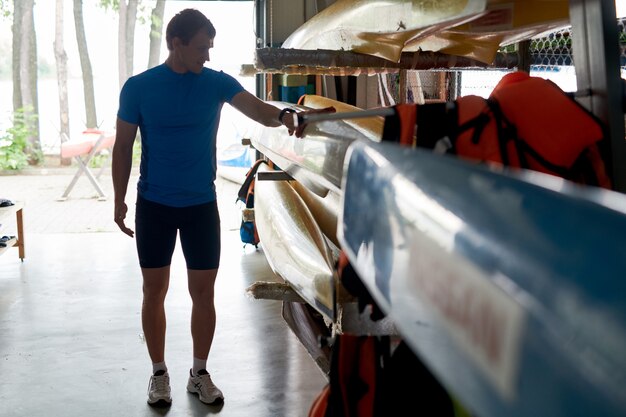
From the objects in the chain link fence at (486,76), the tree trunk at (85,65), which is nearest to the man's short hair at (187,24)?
the chain link fence at (486,76)

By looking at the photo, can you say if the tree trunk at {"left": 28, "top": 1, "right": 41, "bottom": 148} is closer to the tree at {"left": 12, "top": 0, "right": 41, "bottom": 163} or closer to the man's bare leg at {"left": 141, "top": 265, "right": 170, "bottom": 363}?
the tree at {"left": 12, "top": 0, "right": 41, "bottom": 163}

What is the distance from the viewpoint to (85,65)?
39.6ft

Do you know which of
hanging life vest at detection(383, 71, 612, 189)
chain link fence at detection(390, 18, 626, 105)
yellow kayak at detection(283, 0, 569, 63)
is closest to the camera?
hanging life vest at detection(383, 71, 612, 189)

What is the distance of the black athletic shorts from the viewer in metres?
3.11

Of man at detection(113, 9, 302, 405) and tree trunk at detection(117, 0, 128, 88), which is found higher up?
tree trunk at detection(117, 0, 128, 88)

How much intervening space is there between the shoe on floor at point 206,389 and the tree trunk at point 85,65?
9.45 meters

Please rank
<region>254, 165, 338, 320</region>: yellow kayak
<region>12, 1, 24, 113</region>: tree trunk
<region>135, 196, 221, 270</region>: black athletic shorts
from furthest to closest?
<region>12, 1, 24, 113</region>: tree trunk < <region>135, 196, 221, 270</region>: black athletic shorts < <region>254, 165, 338, 320</region>: yellow kayak

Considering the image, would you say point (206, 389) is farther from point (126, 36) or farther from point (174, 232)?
Result: point (126, 36)

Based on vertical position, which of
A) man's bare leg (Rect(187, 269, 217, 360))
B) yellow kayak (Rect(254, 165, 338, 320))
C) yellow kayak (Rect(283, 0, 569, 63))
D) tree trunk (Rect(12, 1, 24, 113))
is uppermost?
tree trunk (Rect(12, 1, 24, 113))

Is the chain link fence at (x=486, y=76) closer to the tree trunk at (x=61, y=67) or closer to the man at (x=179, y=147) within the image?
the man at (x=179, y=147)

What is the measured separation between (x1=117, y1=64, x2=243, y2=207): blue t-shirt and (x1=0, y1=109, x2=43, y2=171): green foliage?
28.4 ft


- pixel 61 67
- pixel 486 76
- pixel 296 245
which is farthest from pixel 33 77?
pixel 296 245

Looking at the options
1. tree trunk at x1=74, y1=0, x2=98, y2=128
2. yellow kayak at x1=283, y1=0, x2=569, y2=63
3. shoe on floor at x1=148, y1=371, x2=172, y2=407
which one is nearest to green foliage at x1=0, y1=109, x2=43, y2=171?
tree trunk at x1=74, y1=0, x2=98, y2=128

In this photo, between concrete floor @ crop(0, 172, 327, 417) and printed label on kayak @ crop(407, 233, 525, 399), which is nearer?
printed label on kayak @ crop(407, 233, 525, 399)
